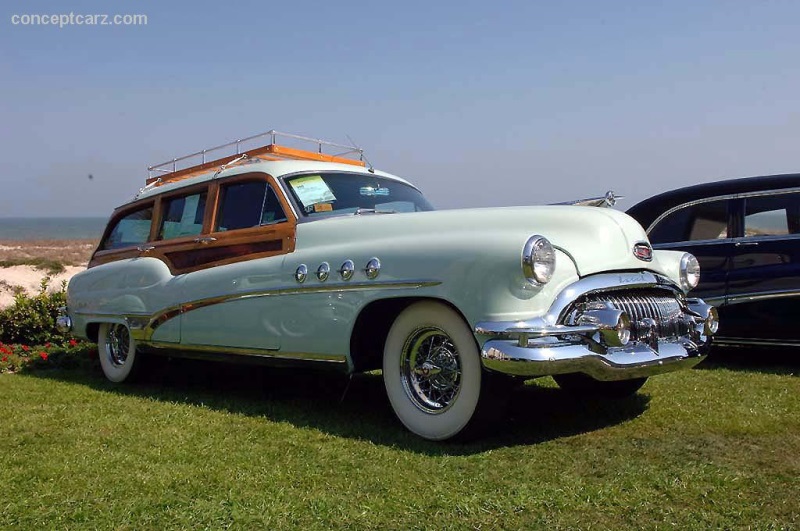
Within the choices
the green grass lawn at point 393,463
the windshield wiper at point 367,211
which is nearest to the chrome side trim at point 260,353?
the green grass lawn at point 393,463

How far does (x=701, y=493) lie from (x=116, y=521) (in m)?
2.44

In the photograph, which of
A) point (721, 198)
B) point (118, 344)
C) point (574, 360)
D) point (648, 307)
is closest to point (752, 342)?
point (721, 198)

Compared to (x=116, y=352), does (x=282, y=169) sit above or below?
above

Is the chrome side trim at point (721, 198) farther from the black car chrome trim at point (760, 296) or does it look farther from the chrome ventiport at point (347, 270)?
the chrome ventiport at point (347, 270)

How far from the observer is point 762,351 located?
7.38 m

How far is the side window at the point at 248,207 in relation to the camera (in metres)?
5.35

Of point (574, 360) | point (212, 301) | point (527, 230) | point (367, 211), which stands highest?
point (367, 211)

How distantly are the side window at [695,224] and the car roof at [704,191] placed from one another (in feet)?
0.29

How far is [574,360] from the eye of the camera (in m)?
3.71

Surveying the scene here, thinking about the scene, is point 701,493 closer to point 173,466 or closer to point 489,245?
point 489,245

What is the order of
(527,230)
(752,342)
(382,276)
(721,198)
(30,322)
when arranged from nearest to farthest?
(527,230)
(382,276)
(752,342)
(721,198)
(30,322)

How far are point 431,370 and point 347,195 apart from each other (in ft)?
5.70

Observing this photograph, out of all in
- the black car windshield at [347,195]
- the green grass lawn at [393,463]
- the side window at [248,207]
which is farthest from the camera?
the side window at [248,207]

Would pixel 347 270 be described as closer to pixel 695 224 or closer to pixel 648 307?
pixel 648 307
